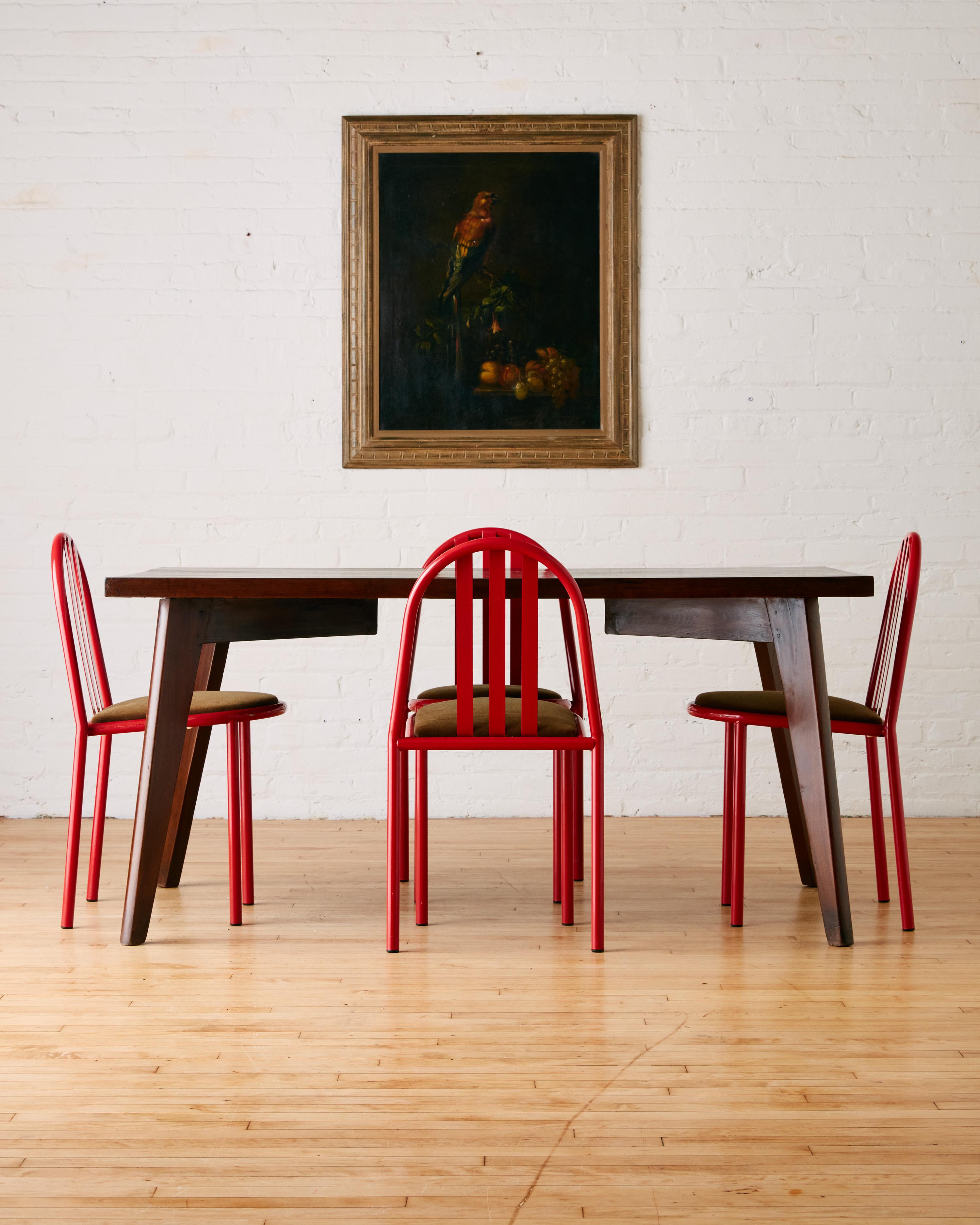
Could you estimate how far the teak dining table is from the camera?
2.27 meters

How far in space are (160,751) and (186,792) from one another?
48cm

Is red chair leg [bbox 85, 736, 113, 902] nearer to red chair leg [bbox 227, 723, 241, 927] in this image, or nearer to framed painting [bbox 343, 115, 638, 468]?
red chair leg [bbox 227, 723, 241, 927]

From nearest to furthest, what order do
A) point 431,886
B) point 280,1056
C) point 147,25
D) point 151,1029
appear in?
point 280,1056
point 151,1029
point 431,886
point 147,25

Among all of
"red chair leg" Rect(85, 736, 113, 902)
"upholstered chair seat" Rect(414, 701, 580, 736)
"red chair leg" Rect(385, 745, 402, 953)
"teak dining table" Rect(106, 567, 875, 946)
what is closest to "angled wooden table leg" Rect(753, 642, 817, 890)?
"teak dining table" Rect(106, 567, 875, 946)

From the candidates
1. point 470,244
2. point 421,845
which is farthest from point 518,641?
point 470,244

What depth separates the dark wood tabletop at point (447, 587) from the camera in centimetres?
226

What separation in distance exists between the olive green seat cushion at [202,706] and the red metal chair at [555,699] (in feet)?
1.21

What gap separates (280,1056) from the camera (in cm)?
175

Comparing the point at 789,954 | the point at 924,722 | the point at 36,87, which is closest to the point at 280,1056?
the point at 789,954

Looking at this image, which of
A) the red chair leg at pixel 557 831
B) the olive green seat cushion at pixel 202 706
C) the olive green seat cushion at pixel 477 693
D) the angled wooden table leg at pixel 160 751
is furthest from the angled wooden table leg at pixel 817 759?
the angled wooden table leg at pixel 160 751

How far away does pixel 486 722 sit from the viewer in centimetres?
224

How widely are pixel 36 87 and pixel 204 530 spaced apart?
1.47 m

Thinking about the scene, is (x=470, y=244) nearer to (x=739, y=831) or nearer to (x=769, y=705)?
(x=769, y=705)

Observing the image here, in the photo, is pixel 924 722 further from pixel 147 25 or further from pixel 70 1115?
pixel 147 25
